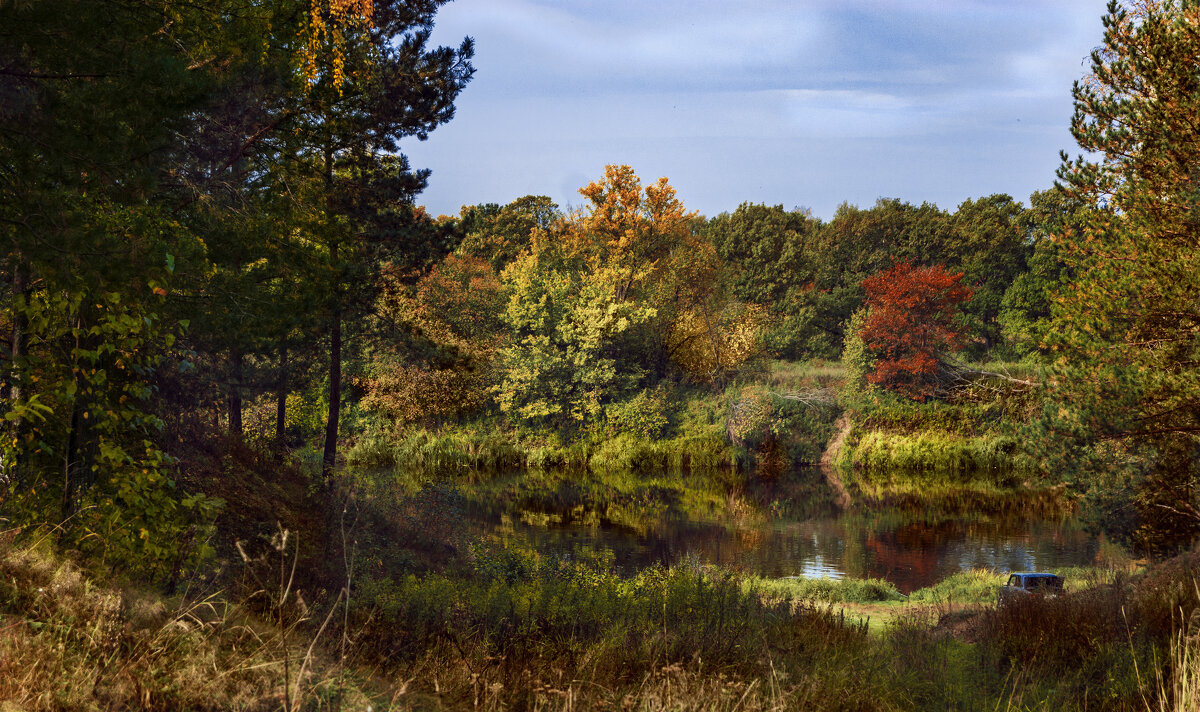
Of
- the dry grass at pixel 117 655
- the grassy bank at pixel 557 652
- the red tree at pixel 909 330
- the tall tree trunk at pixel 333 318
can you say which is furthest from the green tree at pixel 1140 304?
the red tree at pixel 909 330

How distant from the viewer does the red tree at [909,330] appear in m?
29.3

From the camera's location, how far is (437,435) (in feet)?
100

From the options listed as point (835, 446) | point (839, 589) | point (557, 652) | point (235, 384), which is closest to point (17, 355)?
point (557, 652)

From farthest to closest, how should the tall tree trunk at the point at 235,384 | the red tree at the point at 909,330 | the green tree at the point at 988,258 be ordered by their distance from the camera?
the green tree at the point at 988,258 < the red tree at the point at 909,330 < the tall tree trunk at the point at 235,384

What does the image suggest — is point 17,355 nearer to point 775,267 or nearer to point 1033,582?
point 1033,582

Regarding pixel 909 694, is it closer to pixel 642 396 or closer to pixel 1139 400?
pixel 1139 400

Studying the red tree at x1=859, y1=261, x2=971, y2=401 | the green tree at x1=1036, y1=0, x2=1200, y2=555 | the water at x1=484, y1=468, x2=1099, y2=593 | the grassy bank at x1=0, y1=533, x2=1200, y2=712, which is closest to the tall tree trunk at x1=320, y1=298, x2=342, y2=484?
the water at x1=484, y1=468, x2=1099, y2=593

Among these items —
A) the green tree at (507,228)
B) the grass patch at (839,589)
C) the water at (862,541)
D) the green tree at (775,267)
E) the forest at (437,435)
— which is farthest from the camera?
the green tree at (507,228)

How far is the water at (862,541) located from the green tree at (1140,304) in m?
4.00

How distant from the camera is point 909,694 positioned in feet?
17.2

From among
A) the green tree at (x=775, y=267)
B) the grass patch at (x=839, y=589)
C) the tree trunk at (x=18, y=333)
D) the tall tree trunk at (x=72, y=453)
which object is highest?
the green tree at (x=775, y=267)

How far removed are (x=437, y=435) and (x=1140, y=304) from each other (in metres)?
23.7

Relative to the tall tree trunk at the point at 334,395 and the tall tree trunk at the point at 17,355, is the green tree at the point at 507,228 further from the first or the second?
the tall tree trunk at the point at 17,355

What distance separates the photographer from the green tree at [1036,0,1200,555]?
34.0 ft
